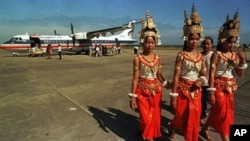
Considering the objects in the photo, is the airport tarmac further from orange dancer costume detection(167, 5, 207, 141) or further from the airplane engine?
the airplane engine

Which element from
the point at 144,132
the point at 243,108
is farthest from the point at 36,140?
the point at 243,108

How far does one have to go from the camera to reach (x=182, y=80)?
395 centimetres

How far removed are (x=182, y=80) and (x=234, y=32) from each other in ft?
3.71

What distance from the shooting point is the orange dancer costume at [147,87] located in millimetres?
3994

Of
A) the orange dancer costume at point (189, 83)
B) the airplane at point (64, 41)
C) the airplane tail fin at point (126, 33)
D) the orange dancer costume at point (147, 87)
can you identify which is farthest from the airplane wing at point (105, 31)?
the orange dancer costume at point (189, 83)

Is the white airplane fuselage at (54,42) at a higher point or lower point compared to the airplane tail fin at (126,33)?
lower

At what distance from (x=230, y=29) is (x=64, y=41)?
31.8 metres

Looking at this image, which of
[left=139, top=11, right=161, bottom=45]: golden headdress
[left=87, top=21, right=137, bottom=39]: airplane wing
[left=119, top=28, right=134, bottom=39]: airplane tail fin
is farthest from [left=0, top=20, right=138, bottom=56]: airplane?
[left=139, top=11, right=161, bottom=45]: golden headdress

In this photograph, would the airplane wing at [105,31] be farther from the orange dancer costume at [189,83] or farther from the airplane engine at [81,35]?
the orange dancer costume at [189,83]

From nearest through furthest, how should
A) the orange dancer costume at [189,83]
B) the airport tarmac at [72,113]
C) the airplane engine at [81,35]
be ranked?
the orange dancer costume at [189,83] → the airport tarmac at [72,113] → the airplane engine at [81,35]

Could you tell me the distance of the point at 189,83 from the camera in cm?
387

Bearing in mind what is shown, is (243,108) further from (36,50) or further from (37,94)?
(36,50)

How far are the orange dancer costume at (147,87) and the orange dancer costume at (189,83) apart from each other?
311mm

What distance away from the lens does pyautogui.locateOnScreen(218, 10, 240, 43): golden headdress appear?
13.0 feet
